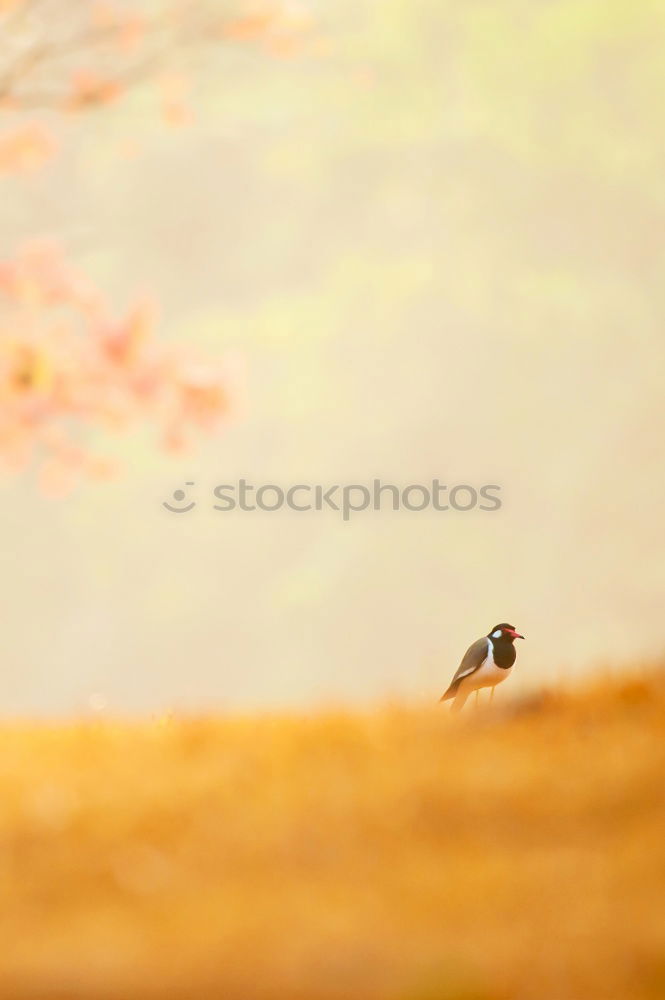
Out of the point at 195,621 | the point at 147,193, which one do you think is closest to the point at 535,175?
the point at 147,193

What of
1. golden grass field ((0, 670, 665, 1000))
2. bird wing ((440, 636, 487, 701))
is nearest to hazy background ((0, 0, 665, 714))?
bird wing ((440, 636, 487, 701))

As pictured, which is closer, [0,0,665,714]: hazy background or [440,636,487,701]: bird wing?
[440,636,487,701]: bird wing

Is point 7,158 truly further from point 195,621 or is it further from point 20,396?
point 195,621

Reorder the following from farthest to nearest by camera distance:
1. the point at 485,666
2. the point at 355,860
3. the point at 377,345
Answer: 1. the point at 377,345
2. the point at 485,666
3. the point at 355,860

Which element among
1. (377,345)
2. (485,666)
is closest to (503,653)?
(485,666)

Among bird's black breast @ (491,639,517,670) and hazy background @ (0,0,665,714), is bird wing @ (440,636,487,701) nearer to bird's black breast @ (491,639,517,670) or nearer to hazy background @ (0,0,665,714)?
bird's black breast @ (491,639,517,670)

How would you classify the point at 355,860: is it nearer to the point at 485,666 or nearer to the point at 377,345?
the point at 485,666

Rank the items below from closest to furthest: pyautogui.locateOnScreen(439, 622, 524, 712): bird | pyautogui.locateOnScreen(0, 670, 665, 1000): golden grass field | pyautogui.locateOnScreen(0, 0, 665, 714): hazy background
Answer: pyautogui.locateOnScreen(0, 670, 665, 1000): golden grass field < pyautogui.locateOnScreen(439, 622, 524, 712): bird < pyautogui.locateOnScreen(0, 0, 665, 714): hazy background
